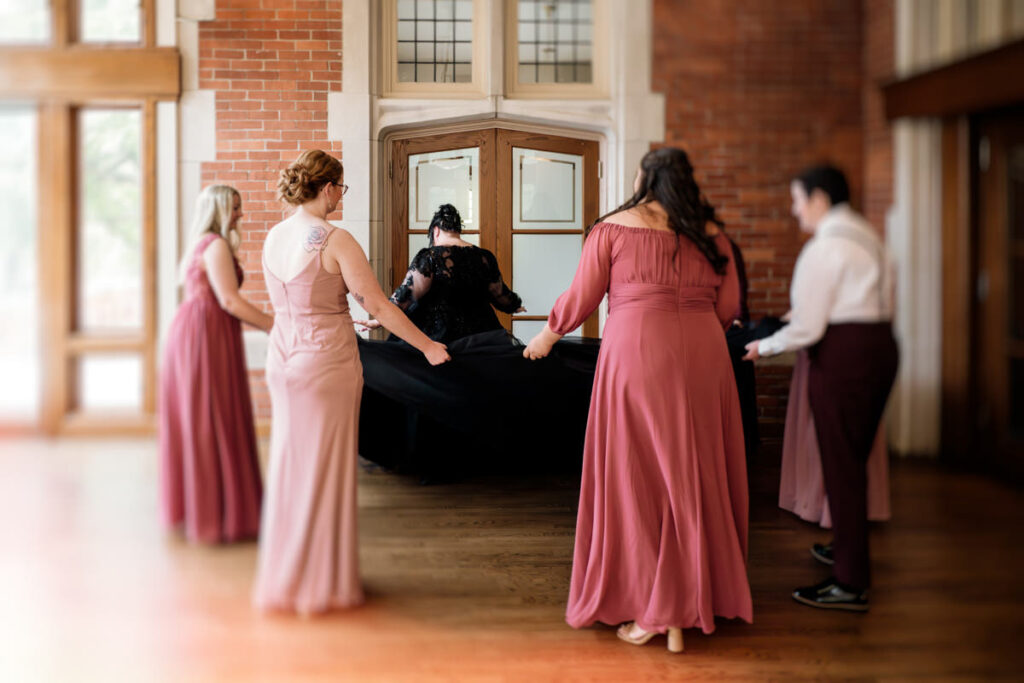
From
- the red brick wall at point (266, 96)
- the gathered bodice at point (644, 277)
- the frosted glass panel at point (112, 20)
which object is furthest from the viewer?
the gathered bodice at point (644, 277)

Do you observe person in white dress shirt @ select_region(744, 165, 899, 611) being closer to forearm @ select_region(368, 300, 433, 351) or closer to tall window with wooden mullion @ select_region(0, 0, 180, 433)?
forearm @ select_region(368, 300, 433, 351)

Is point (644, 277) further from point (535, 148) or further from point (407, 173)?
point (407, 173)

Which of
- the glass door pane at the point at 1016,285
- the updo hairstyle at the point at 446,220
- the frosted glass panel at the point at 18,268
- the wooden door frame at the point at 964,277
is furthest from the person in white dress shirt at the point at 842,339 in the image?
the frosted glass panel at the point at 18,268

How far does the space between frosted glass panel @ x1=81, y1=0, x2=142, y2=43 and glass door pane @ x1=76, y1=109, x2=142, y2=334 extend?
0.50ft

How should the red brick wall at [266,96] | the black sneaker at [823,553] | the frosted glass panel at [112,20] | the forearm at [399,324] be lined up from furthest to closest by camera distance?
the black sneaker at [823,553]
the forearm at [399,324]
the red brick wall at [266,96]
the frosted glass panel at [112,20]

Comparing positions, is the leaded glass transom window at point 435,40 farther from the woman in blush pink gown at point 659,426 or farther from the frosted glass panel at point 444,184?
the woman in blush pink gown at point 659,426

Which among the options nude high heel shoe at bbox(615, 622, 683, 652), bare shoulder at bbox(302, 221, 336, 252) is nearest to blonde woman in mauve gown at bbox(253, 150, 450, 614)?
bare shoulder at bbox(302, 221, 336, 252)

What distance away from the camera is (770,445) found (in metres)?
2.14

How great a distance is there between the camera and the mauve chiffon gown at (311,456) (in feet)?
5.92

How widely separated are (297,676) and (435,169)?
4.06 feet

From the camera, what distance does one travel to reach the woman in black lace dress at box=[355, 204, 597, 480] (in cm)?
189

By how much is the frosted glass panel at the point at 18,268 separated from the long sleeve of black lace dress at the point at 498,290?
3.23 ft

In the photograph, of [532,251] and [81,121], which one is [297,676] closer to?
[532,251]

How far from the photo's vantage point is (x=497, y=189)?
73.9 inches
